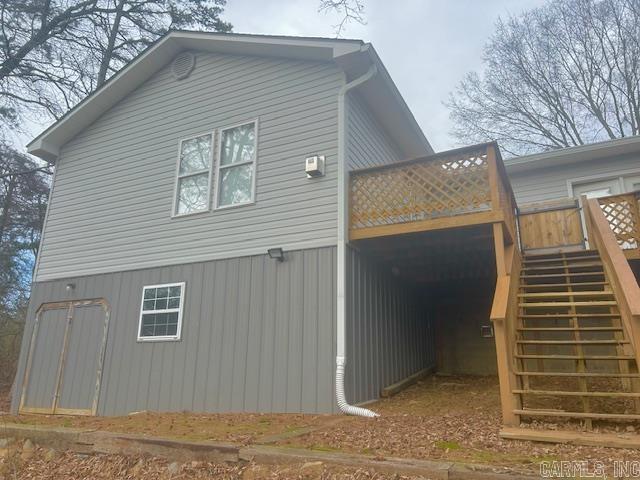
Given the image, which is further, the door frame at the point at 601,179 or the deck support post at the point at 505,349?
→ the door frame at the point at 601,179

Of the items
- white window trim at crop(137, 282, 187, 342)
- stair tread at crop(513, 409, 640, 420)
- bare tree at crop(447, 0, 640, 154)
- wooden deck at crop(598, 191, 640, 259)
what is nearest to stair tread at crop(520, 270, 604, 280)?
wooden deck at crop(598, 191, 640, 259)

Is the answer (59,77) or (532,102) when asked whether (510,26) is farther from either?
(59,77)

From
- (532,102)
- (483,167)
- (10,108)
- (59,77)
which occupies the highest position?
(532,102)

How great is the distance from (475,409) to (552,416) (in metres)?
1.44

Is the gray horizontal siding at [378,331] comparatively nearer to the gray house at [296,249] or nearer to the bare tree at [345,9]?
the gray house at [296,249]

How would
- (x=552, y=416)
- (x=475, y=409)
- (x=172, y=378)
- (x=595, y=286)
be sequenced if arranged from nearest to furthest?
(x=552, y=416)
(x=475, y=409)
(x=595, y=286)
(x=172, y=378)

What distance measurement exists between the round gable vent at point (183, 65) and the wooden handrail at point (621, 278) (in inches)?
299

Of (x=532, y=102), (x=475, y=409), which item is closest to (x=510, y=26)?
(x=532, y=102)

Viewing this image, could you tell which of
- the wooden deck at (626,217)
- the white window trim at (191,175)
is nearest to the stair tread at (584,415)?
the wooden deck at (626,217)

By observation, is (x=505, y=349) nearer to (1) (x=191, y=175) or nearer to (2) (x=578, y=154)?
(1) (x=191, y=175)

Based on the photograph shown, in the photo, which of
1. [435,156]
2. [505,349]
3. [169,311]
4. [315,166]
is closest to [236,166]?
[315,166]

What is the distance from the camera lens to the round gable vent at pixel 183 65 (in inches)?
353

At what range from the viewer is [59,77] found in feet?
46.1

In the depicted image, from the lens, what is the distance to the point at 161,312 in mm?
7852
